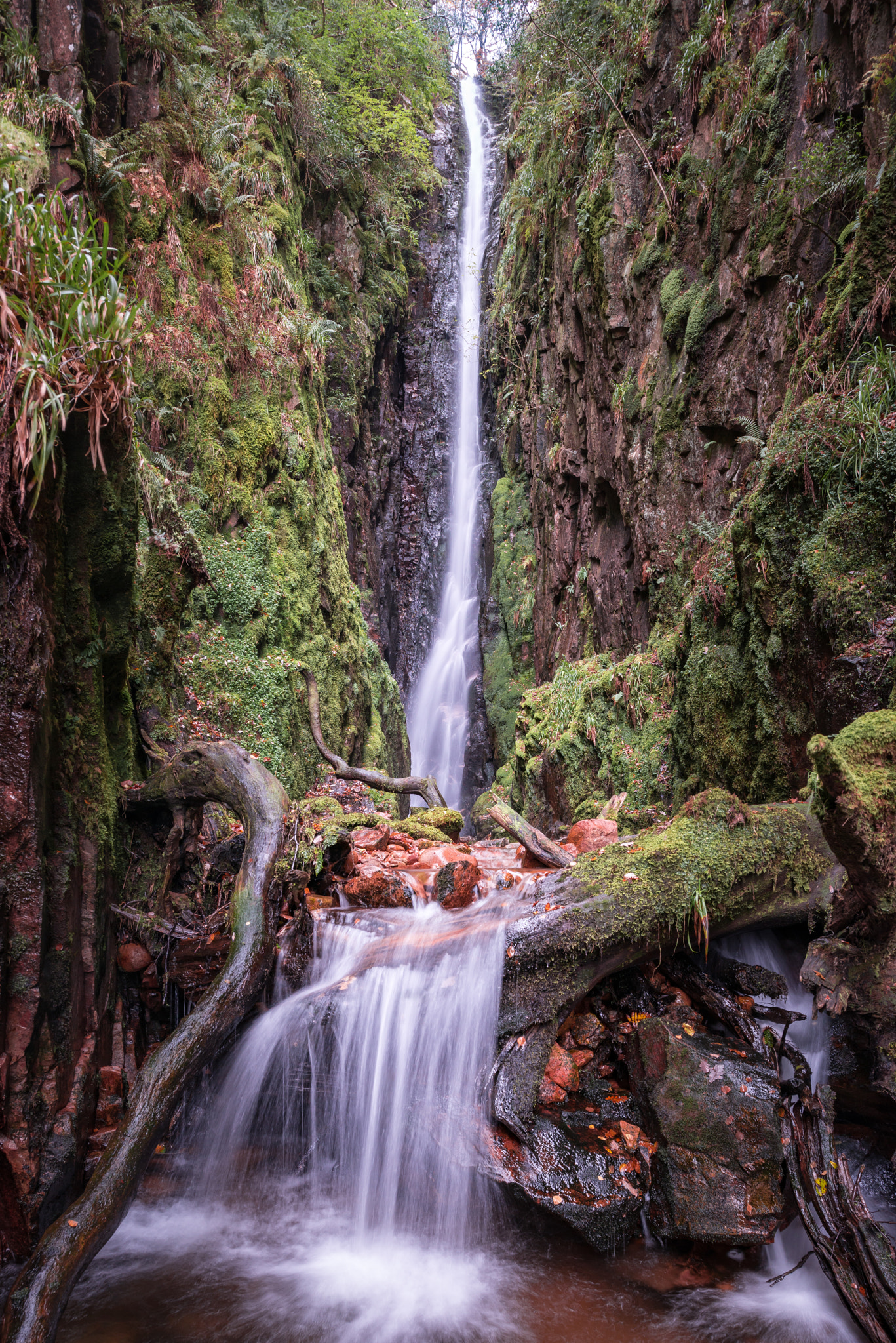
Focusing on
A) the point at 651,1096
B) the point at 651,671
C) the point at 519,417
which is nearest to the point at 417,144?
the point at 519,417

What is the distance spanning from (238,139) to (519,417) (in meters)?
7.55

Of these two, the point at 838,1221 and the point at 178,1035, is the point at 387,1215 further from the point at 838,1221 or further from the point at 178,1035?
the point at 838,1221

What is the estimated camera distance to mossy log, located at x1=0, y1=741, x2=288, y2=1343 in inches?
102

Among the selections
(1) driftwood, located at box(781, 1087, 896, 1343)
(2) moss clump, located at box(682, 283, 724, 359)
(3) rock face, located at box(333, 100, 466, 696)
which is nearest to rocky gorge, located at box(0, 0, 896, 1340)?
(1) driftwood, located at box(781, 1087, 896, 1343)

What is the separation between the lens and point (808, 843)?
13.6ft

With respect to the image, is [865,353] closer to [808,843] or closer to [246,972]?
[808,843]

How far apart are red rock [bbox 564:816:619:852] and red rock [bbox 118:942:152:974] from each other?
3.82 metres

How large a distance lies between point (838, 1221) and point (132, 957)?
3.81 m

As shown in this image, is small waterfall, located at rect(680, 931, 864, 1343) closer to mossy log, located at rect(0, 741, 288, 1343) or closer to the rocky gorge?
the rocky gorge

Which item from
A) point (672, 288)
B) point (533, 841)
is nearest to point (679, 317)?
point (672, 288)

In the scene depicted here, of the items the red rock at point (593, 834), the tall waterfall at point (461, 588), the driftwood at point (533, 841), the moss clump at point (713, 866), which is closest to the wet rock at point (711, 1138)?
the moss clump at point (713, 866)

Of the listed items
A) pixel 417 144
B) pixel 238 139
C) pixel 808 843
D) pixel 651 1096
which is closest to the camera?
pixel 651 1096

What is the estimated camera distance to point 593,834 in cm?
657

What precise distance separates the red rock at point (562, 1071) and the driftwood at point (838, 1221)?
42.2 inches
